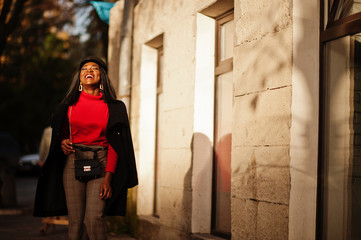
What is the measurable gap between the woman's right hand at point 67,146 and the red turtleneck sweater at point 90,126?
50 millimetres

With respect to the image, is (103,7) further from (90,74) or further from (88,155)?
(88,155)

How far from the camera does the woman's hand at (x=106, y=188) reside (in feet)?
15.2

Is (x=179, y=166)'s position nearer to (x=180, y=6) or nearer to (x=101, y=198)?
(x=180, y=6)

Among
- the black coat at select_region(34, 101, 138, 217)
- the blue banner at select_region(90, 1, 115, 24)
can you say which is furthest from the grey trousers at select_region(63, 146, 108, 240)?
the blue banner at select_region(90, 1, 115, 24)

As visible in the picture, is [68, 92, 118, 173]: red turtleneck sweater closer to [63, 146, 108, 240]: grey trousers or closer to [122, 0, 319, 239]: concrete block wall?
[63, 146, 108, 240]: grey trousers

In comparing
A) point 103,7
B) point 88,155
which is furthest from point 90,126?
point 103,7

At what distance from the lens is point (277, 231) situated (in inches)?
189

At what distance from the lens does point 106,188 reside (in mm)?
4641

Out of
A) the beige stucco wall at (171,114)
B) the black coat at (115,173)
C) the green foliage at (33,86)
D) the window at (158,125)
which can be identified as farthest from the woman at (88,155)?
the green foliage at (33,86)

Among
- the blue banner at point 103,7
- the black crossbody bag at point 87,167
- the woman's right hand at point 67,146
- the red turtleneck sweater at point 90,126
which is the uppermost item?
the blue banner at point 103,7

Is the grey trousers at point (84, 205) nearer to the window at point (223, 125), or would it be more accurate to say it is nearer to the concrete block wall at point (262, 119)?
the concrete block wall at point (262, 119)

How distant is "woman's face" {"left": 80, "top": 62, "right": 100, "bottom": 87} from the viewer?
486 centimetres

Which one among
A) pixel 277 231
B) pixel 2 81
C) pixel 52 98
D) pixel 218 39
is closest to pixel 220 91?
pixel 218 39

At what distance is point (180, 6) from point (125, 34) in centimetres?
240
